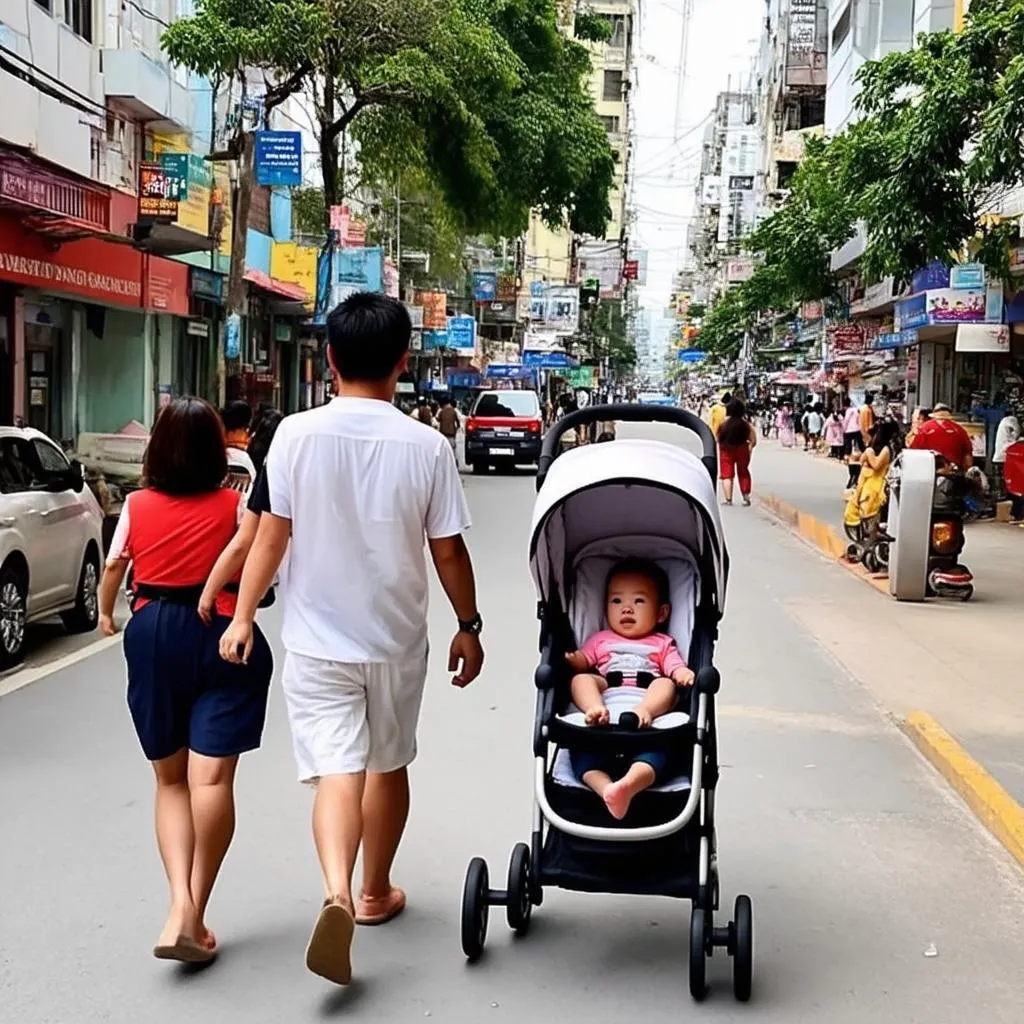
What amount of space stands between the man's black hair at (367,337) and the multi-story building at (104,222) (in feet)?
44.3

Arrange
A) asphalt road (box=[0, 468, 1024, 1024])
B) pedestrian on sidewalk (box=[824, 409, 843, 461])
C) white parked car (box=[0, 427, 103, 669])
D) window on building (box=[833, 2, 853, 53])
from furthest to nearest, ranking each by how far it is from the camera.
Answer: window on building (box=[833, 2, 853, 53]) < pedestrian on sidewalk (box=[824, 409, 843, 461]) < white parked car (box=[0, 427, 103, 669]) < asphalt road (box=[0, 468, 1024, 1024])

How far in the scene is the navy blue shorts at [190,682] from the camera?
467cm

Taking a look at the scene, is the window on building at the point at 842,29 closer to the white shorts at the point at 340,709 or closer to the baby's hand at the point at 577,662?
the baby's hand at the point at 577,662

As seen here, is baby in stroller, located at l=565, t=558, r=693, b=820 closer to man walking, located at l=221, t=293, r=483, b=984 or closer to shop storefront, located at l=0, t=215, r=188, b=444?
man walking, located at l=221, t=293, r=483, b=984

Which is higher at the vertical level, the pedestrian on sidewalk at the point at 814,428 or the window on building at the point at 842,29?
the window on building at the point at 842,29

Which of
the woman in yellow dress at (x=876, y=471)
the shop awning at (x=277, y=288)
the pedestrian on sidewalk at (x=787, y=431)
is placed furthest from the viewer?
the pedestrian on sidewalk at (x=787, y=431)

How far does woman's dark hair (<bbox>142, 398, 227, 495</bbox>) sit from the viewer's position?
4.80 m

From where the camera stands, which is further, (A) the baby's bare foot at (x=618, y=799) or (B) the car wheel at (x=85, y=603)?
(B) the car wheel at (x=85, y=603)

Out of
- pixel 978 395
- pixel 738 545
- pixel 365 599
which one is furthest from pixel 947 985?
pixel 978 395

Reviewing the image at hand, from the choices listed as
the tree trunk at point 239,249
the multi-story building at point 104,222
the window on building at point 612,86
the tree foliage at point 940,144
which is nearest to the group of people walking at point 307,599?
the tree foliage at point 940,144

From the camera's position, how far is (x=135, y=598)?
4836 millimetres

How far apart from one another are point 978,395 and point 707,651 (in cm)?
2289

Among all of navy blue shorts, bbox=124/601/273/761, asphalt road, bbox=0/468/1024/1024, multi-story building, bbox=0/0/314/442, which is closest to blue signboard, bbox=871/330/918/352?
multi-story building, bbox=0/0/314/442

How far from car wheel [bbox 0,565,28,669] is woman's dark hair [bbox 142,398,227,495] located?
5820mm
